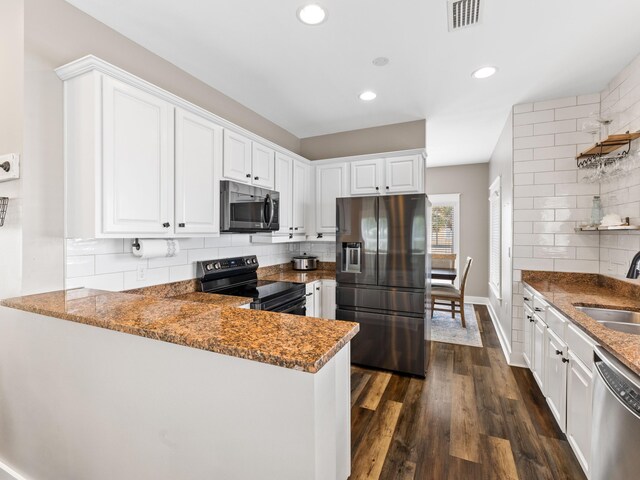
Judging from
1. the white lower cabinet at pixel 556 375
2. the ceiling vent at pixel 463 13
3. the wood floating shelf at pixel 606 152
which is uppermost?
the ceiling vent at pixel 463 13

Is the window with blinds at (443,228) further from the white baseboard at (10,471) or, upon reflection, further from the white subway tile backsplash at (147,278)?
the white baseboard at (10,471)

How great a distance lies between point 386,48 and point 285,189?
5.38ft

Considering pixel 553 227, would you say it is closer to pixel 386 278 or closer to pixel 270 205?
pixel 386 278

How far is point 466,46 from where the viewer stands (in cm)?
214

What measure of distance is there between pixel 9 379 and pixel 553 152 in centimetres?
440

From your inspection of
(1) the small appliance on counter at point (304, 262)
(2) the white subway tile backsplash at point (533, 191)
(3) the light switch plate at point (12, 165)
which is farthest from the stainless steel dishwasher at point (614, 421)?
(3) the light switch plate at point (12, 165)

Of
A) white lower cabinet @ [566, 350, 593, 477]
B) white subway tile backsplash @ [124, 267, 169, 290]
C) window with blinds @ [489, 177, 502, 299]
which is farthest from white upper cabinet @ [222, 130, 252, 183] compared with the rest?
window with blinds @ [489, 177, 502, 299]

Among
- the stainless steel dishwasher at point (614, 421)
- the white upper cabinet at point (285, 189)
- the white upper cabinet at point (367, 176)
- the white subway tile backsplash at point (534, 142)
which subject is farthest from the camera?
the white upper cabinet at point (367, 176)

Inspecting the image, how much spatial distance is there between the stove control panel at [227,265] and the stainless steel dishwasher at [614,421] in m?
2.63

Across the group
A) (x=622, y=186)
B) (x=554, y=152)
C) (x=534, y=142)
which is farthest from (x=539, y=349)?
(x=534, y=142)

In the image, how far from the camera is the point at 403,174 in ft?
11.0

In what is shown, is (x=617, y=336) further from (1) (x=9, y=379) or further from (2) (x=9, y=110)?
(2) (x=9, y=110)

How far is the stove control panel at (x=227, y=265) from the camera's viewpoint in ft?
8.63

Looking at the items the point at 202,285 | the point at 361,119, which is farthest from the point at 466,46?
the point at 202,285
